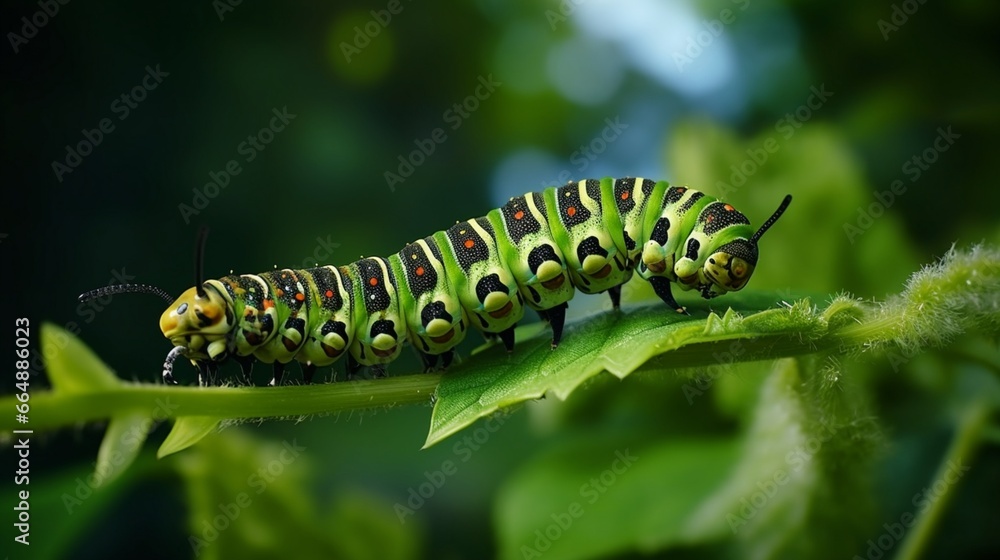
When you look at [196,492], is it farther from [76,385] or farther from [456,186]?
[456,186]

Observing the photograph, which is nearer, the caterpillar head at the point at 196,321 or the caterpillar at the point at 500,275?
the caterpillar head at the point at 196,321

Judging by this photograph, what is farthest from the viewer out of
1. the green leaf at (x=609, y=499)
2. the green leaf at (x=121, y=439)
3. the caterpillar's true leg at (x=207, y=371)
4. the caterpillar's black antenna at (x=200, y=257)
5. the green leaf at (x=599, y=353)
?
the green leaf at (x=609, y=499)

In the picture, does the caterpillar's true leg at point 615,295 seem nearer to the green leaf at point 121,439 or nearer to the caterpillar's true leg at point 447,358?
the caterpillar's true leg at point 447,358

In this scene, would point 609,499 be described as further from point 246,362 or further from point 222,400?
point 222,400

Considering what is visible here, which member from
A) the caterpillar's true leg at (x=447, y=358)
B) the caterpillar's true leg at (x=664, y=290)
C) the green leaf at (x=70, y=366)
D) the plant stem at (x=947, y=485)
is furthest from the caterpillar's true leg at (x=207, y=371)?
the plant stem at (x=947, y=485)

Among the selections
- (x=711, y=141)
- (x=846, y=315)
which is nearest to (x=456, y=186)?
(x=711, y=141)

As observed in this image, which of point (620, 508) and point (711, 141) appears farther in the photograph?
point (711, 141)
